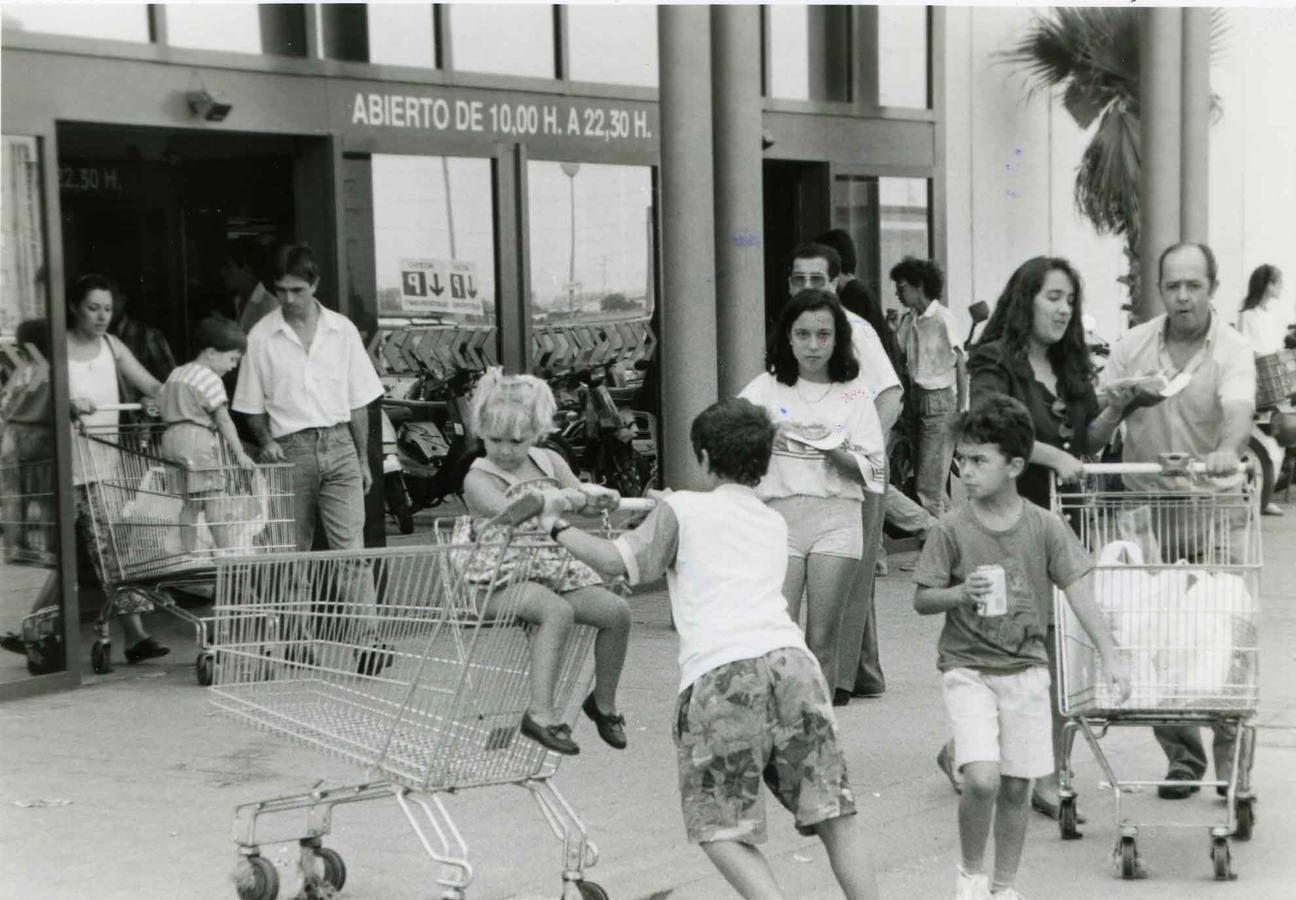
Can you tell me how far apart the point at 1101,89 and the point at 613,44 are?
962 cm

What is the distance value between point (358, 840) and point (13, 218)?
3651 mm

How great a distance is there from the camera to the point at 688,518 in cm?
485

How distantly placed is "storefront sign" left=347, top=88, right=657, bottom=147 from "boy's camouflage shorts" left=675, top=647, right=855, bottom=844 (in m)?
6.46

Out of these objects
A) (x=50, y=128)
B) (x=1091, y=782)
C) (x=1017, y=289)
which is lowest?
(x=1091, y=782)

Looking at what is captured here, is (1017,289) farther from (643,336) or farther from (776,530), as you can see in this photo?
(643,336)

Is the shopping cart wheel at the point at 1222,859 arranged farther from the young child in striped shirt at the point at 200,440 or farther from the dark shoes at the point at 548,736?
the young child in striped shirt at the point at 200,440

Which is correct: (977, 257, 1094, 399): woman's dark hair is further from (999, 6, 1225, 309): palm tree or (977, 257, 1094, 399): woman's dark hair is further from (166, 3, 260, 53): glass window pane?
(999, 6, 1225, 309): palm tree

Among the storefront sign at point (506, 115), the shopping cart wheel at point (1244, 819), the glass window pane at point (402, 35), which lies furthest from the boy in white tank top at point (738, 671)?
the glass window pane at point (402, 35)

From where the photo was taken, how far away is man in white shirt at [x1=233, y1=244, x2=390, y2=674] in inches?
363

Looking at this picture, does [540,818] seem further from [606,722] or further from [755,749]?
[755,749]

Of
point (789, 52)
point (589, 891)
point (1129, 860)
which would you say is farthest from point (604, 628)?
point (789, 52)

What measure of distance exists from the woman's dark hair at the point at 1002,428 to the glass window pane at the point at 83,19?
5.36 m

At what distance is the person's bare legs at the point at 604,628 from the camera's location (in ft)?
17.3

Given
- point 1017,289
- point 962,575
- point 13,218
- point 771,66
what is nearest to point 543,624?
point 962,575
